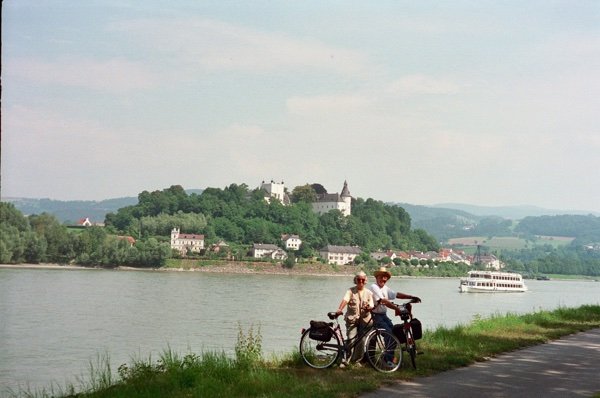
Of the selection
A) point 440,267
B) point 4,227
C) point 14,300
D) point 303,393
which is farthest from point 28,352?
point 440,267

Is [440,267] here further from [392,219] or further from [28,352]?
[28,352]

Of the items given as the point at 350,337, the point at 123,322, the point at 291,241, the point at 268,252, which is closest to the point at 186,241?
the point at 268,252

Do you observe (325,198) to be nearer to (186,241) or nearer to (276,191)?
(276,191)

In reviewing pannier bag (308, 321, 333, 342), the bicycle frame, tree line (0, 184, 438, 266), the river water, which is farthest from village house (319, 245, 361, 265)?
pannier bag (308, 321, 333, 342)

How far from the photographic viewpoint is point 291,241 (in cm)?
14500

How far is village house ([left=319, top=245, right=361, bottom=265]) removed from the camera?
449ft

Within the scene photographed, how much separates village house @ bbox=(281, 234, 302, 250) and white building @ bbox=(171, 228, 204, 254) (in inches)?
683

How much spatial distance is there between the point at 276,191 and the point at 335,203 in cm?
1466

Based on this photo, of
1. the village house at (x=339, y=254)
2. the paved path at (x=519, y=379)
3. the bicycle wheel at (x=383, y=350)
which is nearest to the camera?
the paved path at (x=519, y=379)

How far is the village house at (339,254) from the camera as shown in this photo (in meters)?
137

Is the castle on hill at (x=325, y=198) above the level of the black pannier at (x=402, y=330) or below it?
above

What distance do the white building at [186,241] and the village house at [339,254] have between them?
22.8 metres

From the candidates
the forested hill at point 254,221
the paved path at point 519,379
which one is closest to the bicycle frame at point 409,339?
the paved path at point 519,379

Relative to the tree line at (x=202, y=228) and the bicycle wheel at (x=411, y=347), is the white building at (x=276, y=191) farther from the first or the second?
the bicycle wheel at (x=411, y=347)
